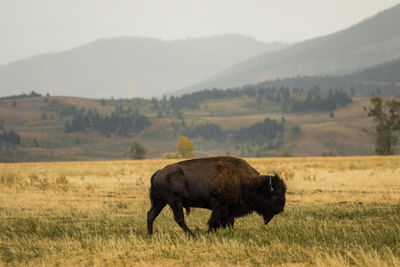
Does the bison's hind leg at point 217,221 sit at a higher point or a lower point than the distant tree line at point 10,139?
higher

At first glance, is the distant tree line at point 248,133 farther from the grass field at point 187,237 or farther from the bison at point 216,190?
the bison at point 216,190

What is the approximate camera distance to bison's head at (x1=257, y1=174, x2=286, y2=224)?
1084cm

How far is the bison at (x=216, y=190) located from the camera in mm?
10531

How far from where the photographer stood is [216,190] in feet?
34.6

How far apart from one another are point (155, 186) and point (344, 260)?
4.52 metres

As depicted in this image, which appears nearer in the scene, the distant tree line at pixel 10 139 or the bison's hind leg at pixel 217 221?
the bison's hind leg at pixel 217 221

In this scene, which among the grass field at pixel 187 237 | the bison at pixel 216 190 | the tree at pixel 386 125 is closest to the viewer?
the grass field at pixel 187 237

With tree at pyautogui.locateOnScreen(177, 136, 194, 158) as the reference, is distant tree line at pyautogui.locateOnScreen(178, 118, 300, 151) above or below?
below

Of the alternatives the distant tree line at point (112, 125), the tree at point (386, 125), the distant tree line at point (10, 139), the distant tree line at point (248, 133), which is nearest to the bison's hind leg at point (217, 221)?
the tree at point (386, 125)

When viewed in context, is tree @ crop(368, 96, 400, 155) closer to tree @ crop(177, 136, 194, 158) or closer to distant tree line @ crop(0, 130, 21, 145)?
tree @ crop(177, 136, 194, 158)

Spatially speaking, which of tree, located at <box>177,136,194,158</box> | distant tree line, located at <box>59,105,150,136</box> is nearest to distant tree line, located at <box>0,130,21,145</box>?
distant tree line, located at <box>59,105,150,136</box>

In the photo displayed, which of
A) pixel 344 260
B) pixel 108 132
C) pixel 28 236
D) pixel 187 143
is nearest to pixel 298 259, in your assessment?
pixel 344 260

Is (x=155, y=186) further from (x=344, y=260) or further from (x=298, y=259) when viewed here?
(x=344, y=260)

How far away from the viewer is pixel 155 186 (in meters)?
10.7
